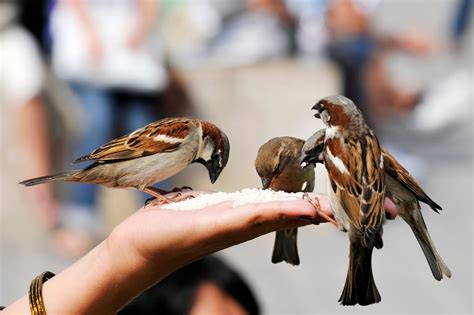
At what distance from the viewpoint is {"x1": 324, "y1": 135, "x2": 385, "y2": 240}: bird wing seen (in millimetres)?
1299

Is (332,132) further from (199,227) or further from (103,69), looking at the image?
(103,69)

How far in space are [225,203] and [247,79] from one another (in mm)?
4143

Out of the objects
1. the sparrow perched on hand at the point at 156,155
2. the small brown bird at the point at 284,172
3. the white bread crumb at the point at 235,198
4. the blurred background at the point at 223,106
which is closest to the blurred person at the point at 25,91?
the blurred background at the point at 223,106

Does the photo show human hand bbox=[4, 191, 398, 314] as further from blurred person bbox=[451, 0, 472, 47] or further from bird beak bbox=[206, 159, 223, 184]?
blurred person bbox=[451, 0, 472, 47]

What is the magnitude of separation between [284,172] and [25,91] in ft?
11.0

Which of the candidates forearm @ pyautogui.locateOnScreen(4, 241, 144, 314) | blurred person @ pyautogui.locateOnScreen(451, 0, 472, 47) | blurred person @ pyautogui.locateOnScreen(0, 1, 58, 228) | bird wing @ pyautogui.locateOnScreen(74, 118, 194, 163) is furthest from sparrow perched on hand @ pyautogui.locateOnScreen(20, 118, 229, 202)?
blurred person @ pyautogui.locateOnScreen(451, 0, 472, 47)

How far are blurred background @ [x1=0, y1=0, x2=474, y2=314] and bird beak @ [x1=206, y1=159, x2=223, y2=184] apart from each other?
2.33 metres

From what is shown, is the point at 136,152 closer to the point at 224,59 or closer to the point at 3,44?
the point at 3,44

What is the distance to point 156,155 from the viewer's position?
64.5 inches

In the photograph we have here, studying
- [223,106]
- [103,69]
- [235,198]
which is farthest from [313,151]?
[223,106]

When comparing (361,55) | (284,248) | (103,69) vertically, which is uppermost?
(284,248)

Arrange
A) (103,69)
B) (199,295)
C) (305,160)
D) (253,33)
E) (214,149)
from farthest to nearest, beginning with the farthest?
(253,33) → (103,69) → (199,295) → (214,149) → (305,160)

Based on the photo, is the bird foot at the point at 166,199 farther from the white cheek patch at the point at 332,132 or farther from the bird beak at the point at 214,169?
the white cheek patch at the point at 332,132

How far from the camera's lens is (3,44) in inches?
181
